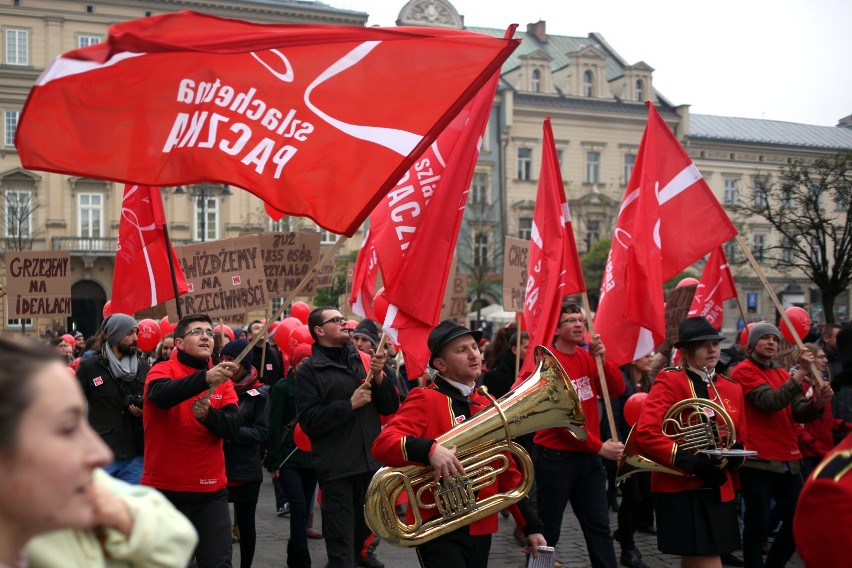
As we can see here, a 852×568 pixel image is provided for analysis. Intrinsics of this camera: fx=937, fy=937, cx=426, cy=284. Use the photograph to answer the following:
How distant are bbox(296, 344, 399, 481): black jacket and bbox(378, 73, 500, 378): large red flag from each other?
454mm

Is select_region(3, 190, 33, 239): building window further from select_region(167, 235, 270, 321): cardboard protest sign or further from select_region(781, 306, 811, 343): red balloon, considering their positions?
select_region(781, 306, 811, 343): red balloon

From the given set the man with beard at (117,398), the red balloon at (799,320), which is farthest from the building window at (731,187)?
the man with beard at (117,398)

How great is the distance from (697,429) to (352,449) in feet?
7.92

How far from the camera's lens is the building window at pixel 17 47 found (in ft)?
154

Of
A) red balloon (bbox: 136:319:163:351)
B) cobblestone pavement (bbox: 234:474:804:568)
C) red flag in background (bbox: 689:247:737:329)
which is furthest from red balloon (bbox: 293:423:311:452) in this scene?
red flag in background (bbox: 689:247:737:329)

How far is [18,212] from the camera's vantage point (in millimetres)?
45969

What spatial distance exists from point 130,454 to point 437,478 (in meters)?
3.37

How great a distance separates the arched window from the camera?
6019cm

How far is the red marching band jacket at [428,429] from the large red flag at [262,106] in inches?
42.1

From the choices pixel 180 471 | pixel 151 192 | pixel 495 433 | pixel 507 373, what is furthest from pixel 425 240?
pixel 507 373

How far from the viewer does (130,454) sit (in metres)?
7.38

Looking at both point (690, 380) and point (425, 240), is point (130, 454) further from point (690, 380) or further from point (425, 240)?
point (690, 380)

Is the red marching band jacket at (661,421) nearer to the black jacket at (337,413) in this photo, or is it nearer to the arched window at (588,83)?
the black jacket at (337,413)

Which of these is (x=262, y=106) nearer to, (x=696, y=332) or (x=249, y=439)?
(x=249, y=439)
